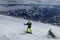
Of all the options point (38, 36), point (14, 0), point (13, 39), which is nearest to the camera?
point (13, 39)

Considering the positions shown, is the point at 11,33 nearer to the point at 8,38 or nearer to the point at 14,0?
the point at 8,38

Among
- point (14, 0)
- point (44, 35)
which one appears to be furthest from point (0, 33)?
point (14, 0)

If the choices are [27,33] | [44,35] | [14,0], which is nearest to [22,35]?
[27,33]

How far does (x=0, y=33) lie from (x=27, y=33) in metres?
2.37

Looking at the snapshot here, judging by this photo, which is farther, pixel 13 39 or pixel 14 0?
pixel 14 0

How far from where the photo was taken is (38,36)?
63.6 feet

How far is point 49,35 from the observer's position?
754 inches

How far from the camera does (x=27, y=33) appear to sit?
65.2ft

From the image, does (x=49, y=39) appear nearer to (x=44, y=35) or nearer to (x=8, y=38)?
(x=44, y=35)

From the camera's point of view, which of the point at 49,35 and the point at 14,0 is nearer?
the point at 49,35

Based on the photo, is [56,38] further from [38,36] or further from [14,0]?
[14,0]

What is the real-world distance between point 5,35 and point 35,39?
258 cm

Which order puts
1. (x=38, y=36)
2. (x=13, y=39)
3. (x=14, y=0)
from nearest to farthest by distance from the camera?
(x=13, y=39)
(x=38, y=36)
(x=14, y=0)

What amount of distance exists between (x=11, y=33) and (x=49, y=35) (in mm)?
3320
